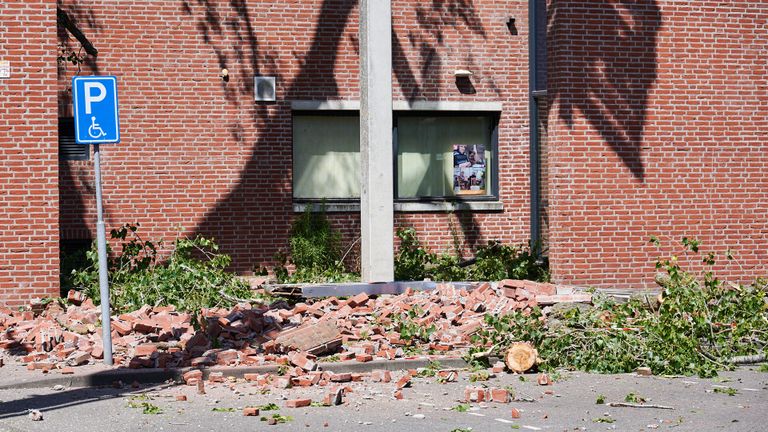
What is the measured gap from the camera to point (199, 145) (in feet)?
60.2

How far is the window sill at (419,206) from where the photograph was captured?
18984 millimetres

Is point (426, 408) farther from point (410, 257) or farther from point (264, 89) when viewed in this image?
point (264, 89)

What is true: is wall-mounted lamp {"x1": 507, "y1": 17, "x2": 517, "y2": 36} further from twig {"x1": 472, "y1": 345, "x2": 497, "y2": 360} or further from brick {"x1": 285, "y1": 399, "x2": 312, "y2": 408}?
brick {"x1": 285, "y1": 399, "x2": 312, "y2": 408}

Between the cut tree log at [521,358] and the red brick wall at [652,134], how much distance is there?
5.27 meters

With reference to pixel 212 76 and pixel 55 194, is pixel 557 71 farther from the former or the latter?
pixel 55 194

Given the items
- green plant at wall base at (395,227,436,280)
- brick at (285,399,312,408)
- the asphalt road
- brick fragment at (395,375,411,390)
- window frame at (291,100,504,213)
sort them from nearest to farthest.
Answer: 1. the asphalt road
2. brick at (285,399,312,408)
3. brick fragment at (395,375,411,390)
4. green plant at wall base at (395,227,436,280)
5. window frame at (291,100,504,213)

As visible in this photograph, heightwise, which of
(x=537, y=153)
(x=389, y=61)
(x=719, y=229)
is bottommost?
(x=719, y=229)

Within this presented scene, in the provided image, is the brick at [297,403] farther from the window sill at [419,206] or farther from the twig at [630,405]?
the window sill at [419,206]

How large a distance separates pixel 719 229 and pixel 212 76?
857 cm

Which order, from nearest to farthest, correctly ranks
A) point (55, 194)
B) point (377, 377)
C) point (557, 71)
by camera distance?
1. point (377, 377)
2. point (55, 194)
3. point (557, 71)

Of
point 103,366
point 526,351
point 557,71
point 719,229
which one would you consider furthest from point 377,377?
point 719,229

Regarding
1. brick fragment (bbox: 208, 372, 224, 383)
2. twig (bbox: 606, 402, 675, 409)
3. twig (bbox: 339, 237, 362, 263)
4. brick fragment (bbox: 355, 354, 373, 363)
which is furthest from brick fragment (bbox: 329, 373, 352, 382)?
twig (bbox: 339, 237, 362, 263)

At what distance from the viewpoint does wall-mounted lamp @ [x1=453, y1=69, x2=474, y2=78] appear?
19156mm

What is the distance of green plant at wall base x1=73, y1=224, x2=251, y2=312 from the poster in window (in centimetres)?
512
